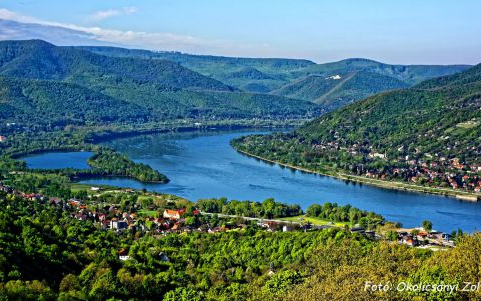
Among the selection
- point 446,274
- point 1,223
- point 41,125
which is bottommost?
point 41,125

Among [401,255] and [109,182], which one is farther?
[109,182]

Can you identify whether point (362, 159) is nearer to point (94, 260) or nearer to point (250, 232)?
point (250, 232)

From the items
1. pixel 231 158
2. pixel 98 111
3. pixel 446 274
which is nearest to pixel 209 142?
pixel 231 158

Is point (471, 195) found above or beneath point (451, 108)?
beneath

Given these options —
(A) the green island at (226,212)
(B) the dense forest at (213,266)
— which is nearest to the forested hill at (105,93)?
(A) the green island at (226,212)

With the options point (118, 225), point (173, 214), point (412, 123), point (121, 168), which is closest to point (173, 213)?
point (173, 214)

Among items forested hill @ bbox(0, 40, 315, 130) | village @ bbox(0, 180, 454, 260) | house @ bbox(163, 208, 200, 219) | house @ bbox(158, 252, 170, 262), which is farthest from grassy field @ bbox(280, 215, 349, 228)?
forested hill @ bbox(0, 40, 315, 130)
